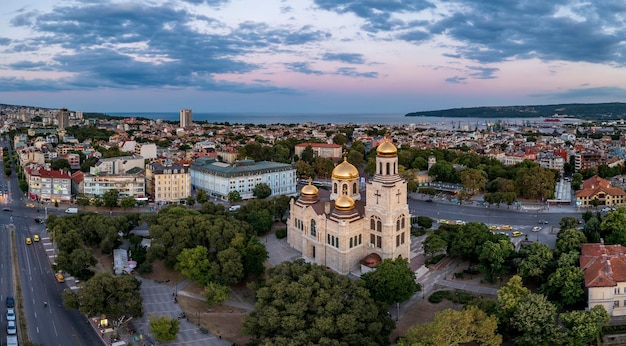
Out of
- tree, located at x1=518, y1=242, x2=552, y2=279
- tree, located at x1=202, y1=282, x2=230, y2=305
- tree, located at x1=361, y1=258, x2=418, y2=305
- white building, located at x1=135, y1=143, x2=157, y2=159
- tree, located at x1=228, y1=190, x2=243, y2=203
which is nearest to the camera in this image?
tree, located at x1=361, y1=258, x2=418, y2=305

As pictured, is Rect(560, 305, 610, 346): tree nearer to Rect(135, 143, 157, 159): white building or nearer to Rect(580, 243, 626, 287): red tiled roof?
Rect(580, 243, 626, 287): red tiled roof

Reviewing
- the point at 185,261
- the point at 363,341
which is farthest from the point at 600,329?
the point at 185,261

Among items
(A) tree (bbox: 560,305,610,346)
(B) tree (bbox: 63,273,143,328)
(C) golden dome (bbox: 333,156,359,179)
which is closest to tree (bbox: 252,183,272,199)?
(C) golden dome (bbox: 333,156,359,179)

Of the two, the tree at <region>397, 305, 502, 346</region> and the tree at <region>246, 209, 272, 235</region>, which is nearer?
the tree at <region>397, 305, 502, 346</region>

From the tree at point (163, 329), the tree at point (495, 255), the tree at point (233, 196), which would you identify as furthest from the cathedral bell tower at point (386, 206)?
the tree at point (233, 196)

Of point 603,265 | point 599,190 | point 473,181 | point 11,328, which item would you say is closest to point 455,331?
point 603,265

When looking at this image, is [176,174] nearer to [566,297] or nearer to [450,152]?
[566,297]

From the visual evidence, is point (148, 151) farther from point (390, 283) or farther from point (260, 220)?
point (390, 283)
